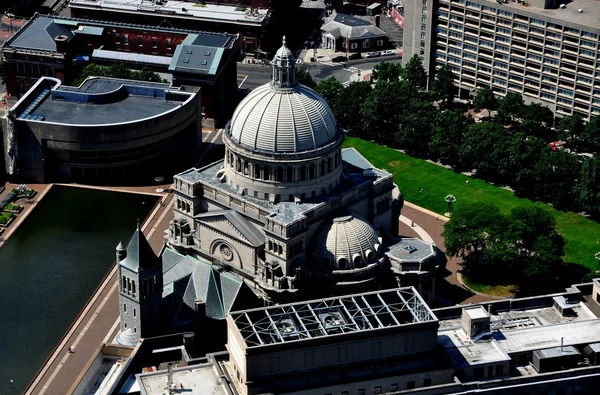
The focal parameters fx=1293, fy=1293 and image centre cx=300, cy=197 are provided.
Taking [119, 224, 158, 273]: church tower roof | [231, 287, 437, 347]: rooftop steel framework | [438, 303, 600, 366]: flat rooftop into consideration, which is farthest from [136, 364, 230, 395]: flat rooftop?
[438, 303, 600, 366]: flat rooftop

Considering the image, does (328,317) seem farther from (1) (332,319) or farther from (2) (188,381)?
(2) (188,381)

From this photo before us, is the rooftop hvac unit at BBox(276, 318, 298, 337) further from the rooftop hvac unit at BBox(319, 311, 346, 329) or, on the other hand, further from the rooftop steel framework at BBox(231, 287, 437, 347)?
the rooftop hvac unit at BBox(319, 311, 346, 329)

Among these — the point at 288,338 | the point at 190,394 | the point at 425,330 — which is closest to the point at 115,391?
the point at 190,394

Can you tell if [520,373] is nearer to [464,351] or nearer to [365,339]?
[464,351]

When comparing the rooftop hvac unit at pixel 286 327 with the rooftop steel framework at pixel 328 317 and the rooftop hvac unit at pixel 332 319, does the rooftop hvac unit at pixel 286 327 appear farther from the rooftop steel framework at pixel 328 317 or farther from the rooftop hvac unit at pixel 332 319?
the rooftop hvac unit at pixel 332 319

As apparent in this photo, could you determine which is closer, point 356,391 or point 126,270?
point 356,391

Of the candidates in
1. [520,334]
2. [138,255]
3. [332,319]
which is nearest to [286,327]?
[332,319]
